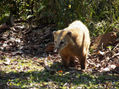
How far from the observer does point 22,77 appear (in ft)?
17.4

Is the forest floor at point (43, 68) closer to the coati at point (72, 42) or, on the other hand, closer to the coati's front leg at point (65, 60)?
the coati's front leg at point (65, 60)

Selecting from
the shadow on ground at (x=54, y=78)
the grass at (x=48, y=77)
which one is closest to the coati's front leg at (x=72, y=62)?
the grass at (x=48, y=77)

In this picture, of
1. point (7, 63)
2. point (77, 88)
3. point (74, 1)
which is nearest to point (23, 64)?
point (7, 63)

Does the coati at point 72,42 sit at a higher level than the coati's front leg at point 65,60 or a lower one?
higher

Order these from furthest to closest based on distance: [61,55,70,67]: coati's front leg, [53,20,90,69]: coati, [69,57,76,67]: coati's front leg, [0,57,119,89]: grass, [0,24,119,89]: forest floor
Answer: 1. [69,57,76,67]: coati's front leg
2. [61,55,70,67]: coati's front leg
3. [53,20,90,69]: coati
4. [0,24,119,89]: forest floor
5. [0,57,119,89]: grass

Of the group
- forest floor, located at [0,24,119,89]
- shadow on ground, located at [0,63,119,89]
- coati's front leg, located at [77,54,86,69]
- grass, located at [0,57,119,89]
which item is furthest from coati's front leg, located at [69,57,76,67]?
shadow on ground, located at [0,63,119,89]

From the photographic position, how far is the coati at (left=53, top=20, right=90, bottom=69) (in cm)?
565

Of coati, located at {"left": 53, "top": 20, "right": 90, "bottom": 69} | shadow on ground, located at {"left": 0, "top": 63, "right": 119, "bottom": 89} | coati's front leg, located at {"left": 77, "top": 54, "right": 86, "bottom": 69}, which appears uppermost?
coati, located at {"left": 53, "top": 20, "right": 90, "bottom": 69}

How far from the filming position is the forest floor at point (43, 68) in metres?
4.96

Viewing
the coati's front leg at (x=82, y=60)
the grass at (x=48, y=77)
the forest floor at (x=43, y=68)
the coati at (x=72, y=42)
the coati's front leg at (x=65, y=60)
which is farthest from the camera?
the coati's front leg at (x=65, y=60)

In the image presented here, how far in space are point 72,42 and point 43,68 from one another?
1.19m

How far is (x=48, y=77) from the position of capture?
18.0 feet

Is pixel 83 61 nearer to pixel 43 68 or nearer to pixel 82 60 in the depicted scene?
pixel 82 60

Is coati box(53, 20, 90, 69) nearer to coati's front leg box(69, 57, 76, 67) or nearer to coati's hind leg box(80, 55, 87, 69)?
coati's hind leg box(80, 55, 87, 69)
